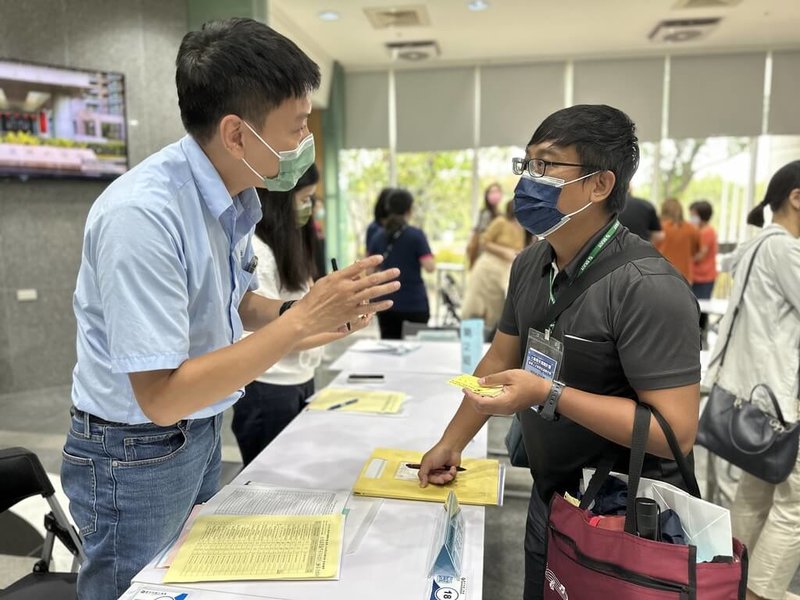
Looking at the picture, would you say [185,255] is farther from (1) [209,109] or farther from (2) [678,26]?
(2) [678,26]

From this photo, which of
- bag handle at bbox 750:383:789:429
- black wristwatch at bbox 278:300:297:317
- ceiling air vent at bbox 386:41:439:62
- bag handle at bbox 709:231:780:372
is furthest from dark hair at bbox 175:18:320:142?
ceiling air vent at bbox 386:41:439:62

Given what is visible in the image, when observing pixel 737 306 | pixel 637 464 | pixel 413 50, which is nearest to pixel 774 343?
pixel 737 306

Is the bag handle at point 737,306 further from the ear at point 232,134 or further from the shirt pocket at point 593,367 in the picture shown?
the ear at point 232,134

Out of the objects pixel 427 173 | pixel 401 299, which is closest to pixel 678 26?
pixel 427 173

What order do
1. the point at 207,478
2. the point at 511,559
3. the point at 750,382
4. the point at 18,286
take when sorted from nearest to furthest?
1. the point at 207,478
2. the point at 750,382
3. the point at 511,559
4. the point at 18,286

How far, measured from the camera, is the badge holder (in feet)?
3.86

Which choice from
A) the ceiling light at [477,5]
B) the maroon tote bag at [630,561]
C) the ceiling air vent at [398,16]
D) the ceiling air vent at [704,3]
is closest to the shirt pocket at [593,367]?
Answer: the maroon tote bag at [630,561]

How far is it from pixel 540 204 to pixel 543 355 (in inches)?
13.2

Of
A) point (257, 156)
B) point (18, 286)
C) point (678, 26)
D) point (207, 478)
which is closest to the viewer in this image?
point (257, 156)

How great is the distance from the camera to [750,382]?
2.01m

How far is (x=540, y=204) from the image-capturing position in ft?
4.17

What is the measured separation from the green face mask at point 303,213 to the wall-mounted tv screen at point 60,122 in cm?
Result: 344

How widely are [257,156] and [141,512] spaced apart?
68cm

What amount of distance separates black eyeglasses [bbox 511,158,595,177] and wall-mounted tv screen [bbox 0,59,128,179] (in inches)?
177
